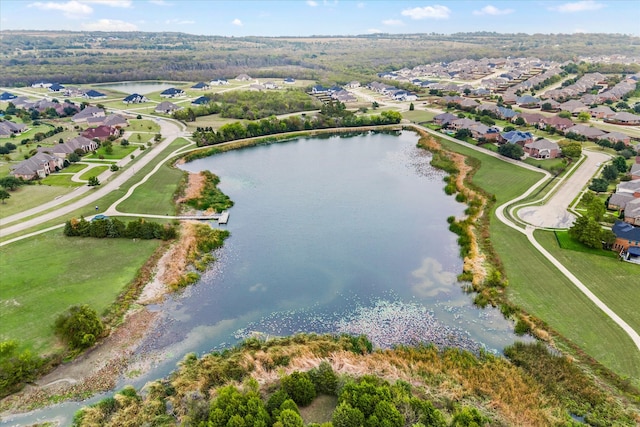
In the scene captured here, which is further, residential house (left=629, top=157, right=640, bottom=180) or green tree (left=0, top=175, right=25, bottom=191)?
residential house (left=629, top=157, right=640, bottom=180)

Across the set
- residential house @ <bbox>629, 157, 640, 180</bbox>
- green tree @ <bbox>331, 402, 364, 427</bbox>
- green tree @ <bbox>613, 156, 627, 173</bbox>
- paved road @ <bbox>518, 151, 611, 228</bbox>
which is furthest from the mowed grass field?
green tree @ <bbox>613, 156, 627, 173</bbox>

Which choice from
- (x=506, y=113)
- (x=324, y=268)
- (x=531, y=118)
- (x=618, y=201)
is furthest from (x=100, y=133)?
(x=531, y=118)

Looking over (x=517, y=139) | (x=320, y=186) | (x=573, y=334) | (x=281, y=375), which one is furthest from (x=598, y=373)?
(x=517, y=139)

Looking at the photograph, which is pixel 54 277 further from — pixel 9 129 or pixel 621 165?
pixel 621 165

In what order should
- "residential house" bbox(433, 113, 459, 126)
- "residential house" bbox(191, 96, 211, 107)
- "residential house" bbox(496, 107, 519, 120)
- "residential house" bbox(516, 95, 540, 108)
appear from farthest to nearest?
"residential house" bbox(191, 96, 211, 107), "residential house" bbox(516, 95, 540, 108), "residential house" bbox(496, 107, 519, 120), "residential house" bbox(433, 113, 459, 126)

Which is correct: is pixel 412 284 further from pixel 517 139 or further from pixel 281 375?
pixel 517 139

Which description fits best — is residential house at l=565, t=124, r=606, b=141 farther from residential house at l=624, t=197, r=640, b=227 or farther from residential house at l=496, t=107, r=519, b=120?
residential house at l=624, t=197, r=640, b=227

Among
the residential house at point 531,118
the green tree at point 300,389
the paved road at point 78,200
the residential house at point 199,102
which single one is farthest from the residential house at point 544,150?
the residential house at point 199,102
